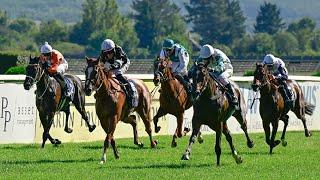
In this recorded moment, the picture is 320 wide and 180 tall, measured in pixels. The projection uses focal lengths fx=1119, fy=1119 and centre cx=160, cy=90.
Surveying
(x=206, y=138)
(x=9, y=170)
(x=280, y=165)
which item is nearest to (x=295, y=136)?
(x=206, y=138)

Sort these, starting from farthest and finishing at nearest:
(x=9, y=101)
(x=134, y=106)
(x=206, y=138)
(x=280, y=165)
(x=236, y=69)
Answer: (x=236, y=69) < (x=206, y=138) < (x=9, y=101) < (x=134, y=106) < (x=280, y=165)

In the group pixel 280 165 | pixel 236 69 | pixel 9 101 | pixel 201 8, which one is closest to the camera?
pixel 280 165

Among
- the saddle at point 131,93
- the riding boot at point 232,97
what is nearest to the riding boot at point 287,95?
the saddle at point 131,93

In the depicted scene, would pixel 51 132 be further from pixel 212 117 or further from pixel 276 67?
pixel 212 117

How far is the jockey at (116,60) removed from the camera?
1992cm

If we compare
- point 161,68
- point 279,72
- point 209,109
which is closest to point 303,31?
point 279,72

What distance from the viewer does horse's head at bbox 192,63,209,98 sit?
56.6 feet

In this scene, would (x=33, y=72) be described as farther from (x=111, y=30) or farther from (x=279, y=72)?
(x=111, y=30)

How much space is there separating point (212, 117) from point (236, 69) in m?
52.2

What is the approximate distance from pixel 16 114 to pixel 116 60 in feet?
12.2

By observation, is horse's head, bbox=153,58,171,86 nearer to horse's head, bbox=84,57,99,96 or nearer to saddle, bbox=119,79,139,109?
saddle, bbox=119,79,139,109

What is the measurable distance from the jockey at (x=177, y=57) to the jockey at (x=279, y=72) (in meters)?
1.71

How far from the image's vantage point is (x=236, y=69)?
6994 cm

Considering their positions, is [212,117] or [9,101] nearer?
[212,117]
